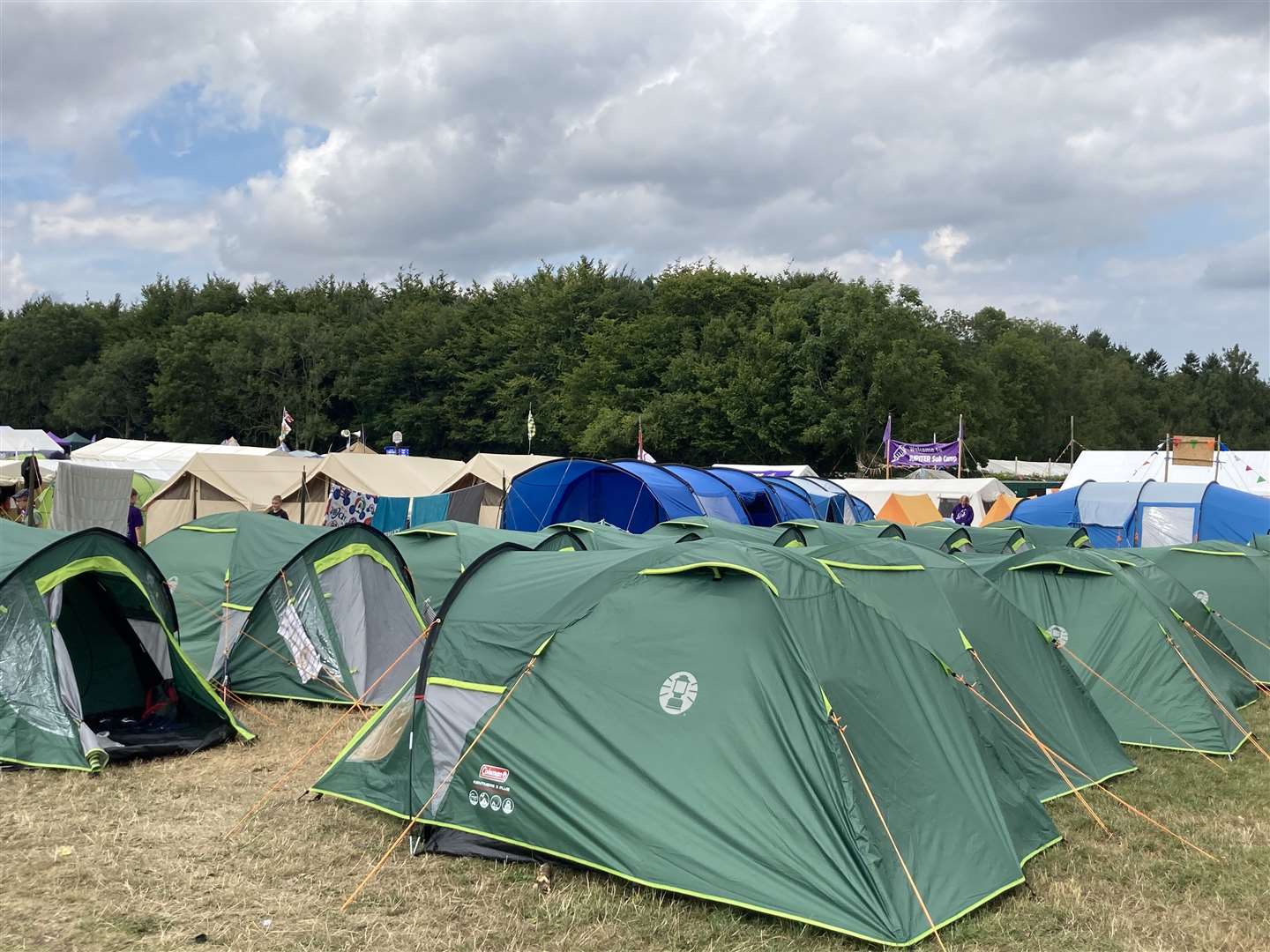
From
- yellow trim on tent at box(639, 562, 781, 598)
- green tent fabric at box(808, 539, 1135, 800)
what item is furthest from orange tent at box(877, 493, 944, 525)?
yellow trim on tent at box(639, 562, 781, 598)

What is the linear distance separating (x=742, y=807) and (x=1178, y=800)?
4.11 meters

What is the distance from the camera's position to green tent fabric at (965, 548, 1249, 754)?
9.29 meters

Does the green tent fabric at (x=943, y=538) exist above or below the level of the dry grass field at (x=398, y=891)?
above

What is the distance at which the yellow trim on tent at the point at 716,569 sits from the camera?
5.99m

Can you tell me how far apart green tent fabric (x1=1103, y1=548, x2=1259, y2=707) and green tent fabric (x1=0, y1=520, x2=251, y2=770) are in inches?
337

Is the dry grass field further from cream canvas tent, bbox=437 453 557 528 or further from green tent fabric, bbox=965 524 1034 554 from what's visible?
cream canvas tent, bbox=437 453 557 528

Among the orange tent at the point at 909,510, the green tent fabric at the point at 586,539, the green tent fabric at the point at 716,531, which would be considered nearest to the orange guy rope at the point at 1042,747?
the green tent fabric at the point at 586,539

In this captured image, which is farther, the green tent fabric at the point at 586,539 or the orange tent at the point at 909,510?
the orange tent at the point at 909,510

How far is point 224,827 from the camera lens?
671 cm

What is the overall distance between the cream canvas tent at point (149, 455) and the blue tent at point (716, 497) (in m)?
15.0

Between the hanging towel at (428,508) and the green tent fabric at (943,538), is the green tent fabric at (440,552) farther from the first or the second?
the hanging towel at (428,508)

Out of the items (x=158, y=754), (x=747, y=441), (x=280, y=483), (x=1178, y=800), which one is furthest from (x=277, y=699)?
(x=747, y=441)

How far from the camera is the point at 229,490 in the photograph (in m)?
24.7

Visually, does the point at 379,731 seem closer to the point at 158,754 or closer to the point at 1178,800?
the point at 158,754
